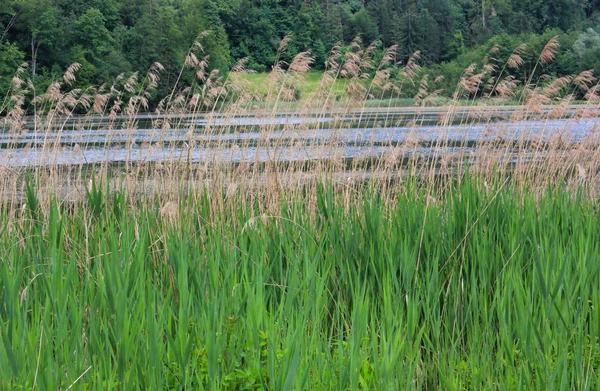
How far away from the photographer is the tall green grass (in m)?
2.27

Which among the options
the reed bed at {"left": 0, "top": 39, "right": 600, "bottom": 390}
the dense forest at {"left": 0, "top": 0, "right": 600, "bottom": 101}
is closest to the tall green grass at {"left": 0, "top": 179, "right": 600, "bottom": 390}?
the reed bed at {"left": 0, "top": 39, "right": 600, "bottom": 390}

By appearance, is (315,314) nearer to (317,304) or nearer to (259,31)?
(317,304)

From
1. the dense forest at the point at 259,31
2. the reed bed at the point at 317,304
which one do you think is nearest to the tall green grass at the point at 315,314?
the reed bed at the point at 317,304

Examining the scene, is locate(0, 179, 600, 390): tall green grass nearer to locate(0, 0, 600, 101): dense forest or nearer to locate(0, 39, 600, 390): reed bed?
locate(0, 39, 600, 390): reed bed

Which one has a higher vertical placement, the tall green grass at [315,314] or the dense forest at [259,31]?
the tall green grass at [315,314]

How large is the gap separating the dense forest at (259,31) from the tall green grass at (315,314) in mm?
10461

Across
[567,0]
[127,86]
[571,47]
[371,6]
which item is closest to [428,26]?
[371,6]

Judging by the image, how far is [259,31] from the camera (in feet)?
278

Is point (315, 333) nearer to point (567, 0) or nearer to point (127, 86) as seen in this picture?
point (127, 86)

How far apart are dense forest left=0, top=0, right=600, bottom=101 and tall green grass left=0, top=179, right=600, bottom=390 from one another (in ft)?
Result: 34.3

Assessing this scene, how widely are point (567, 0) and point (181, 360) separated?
10885 centimetres

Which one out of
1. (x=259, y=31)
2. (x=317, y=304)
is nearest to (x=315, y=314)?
(x=317, y=304)

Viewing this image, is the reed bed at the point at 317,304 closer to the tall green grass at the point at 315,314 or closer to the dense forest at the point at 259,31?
the tall green grass at the point at 315,314

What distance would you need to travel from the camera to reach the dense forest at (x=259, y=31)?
4469 centimetres
